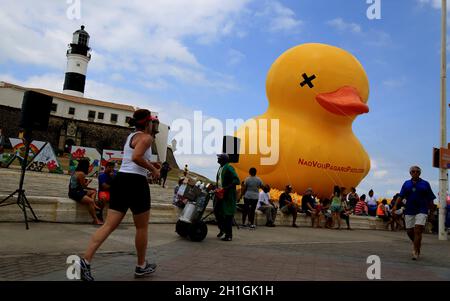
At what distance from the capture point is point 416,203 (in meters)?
6.88

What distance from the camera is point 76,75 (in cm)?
5550

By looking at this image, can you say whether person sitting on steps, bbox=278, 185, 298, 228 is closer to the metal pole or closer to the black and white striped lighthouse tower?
the metal pole

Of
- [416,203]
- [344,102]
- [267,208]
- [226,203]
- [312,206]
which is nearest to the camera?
[416,203]

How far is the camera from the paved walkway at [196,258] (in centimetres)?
412

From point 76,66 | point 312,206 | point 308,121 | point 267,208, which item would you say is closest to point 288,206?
point 267,208

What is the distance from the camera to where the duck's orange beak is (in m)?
14.0

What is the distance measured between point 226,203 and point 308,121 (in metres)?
8.58

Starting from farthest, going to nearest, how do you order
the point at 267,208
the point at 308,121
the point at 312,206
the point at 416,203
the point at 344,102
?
the point at 308,121
the point at 344,102
the point at 312,206
the point at 267,208
the point at 416,203

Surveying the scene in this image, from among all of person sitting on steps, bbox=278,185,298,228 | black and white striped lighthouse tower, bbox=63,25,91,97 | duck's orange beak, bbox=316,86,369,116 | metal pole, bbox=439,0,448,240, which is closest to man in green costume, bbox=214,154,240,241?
person sitting on steps, bbox=278,185,298,228

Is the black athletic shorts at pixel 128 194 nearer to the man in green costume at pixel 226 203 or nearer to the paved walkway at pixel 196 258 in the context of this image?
the paved walkway at pixel 196 258

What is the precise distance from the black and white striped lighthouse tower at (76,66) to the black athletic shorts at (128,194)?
183ft

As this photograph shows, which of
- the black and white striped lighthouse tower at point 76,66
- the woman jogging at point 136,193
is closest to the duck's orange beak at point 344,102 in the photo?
the woman jogging at point 136,193

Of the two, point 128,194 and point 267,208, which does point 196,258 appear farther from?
point 267,208
